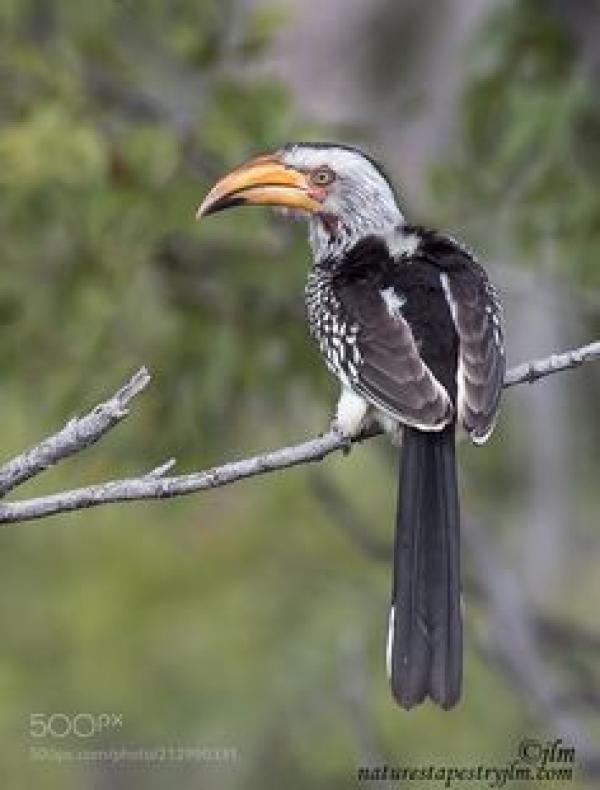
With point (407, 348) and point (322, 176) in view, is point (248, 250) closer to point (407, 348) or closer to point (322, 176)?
point (322, 176)

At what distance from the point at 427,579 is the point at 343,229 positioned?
5.41 feet

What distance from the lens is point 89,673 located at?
39.8ft

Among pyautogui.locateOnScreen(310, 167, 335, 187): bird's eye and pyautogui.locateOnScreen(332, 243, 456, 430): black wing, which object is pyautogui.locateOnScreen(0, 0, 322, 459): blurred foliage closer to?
pyautogui.locateOnScreen(310, 167, 335, 187): bird's eye

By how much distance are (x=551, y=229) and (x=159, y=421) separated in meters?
1.53

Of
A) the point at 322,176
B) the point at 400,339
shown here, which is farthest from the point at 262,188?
the point at 400,339

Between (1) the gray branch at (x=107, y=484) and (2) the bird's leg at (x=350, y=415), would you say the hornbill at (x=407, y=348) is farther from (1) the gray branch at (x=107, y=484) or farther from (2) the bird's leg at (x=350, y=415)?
(1) the gray branch at (x=107, y=484)

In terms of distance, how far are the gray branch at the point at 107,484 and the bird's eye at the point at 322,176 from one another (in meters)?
1.86

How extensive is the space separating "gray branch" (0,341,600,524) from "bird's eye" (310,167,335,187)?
6.09ft

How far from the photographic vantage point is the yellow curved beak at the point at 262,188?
6359 millimetres

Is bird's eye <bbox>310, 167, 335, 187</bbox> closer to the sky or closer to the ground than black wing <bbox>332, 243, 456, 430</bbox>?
closer to the sky

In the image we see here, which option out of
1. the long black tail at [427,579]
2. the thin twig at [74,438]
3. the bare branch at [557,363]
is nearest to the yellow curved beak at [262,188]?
the long black tail at [427,579]

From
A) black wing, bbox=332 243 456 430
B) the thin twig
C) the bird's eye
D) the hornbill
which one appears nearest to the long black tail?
the hornbill

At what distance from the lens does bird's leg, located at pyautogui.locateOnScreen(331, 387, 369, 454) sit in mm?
5719

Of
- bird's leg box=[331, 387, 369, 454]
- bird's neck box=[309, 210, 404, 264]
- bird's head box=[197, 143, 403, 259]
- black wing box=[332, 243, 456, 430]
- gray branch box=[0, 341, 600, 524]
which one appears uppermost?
bird's head box=[197, 143, 403, 259]
